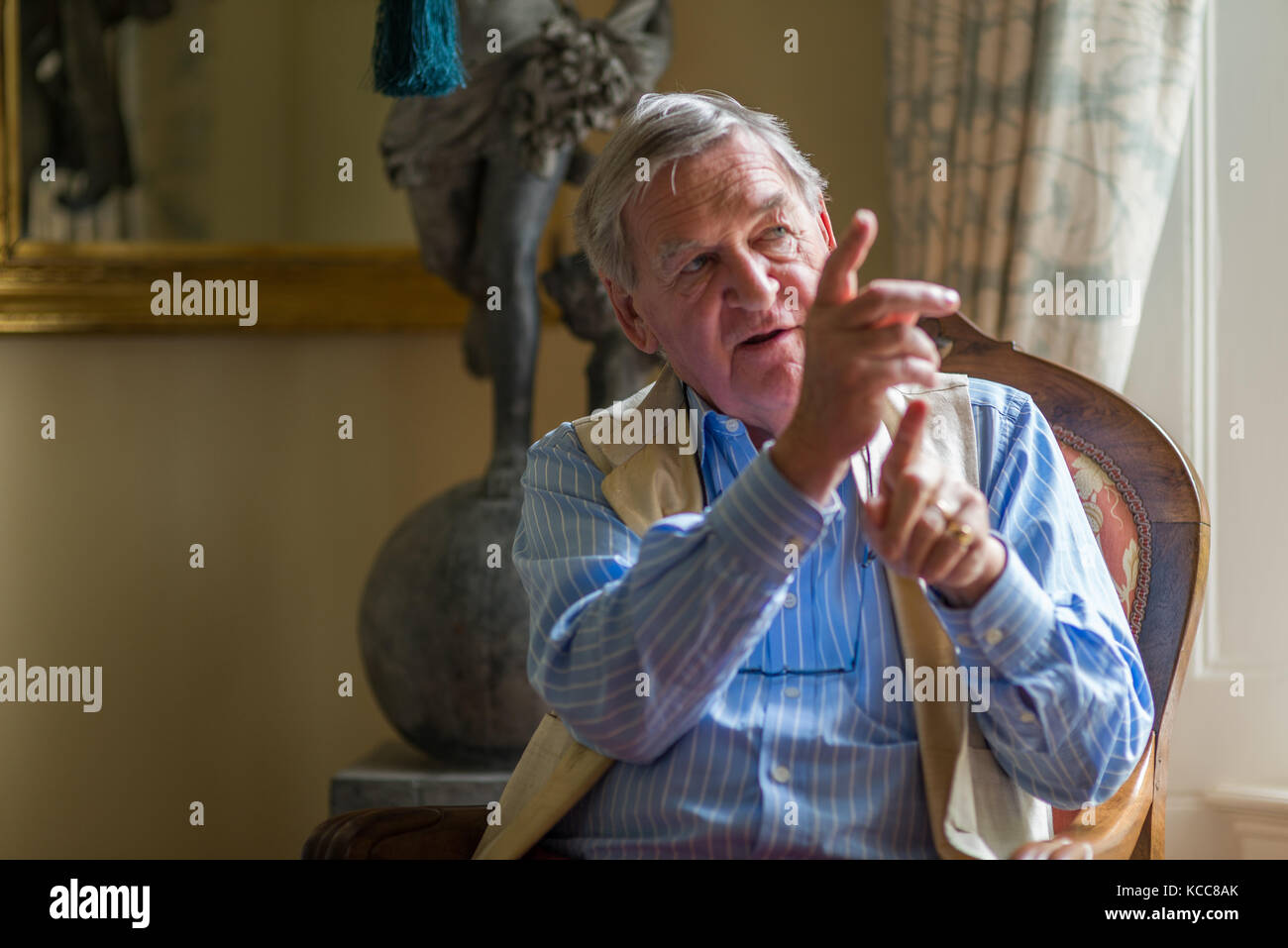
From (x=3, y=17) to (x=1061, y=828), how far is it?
279cm

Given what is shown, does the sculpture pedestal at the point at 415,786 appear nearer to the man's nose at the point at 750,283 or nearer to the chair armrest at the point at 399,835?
the chair armrest at the point at 399,835

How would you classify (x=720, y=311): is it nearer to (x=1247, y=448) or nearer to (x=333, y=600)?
(x=1247, y=448)

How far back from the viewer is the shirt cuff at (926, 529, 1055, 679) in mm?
968

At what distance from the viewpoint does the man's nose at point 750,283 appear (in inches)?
46.8

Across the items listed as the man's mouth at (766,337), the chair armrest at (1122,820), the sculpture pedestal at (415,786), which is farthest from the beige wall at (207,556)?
the chair armrest at (1122,820)

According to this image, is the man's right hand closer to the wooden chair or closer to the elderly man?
the elderly man

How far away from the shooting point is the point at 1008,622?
972 mm

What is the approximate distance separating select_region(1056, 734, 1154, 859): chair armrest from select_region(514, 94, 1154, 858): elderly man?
12 centimetres

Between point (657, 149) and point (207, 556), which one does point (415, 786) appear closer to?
point (207, 556)

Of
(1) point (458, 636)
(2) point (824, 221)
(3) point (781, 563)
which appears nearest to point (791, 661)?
(3) point (781, 563)

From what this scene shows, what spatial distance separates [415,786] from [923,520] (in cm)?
162

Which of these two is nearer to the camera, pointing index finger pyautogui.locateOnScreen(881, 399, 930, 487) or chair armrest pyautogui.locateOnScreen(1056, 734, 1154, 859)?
pointing index finger pyautogui.locateOnScreen(881, 399, 930, 487)

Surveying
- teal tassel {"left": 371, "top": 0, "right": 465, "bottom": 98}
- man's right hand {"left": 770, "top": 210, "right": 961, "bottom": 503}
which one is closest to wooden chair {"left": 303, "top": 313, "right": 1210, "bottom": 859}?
man's right hand {"left": 770, "top": 210, "right": 961, "bottom": 503}
